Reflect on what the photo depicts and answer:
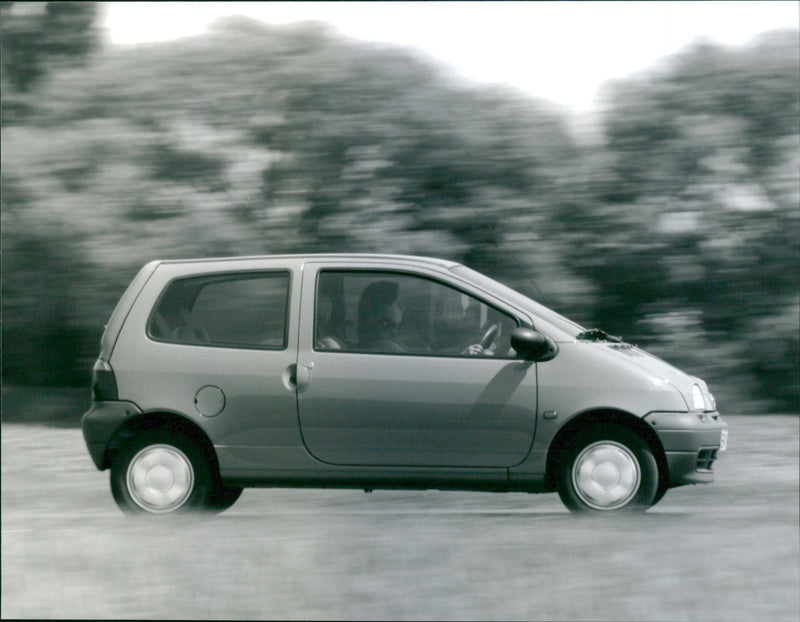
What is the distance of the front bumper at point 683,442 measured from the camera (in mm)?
7133

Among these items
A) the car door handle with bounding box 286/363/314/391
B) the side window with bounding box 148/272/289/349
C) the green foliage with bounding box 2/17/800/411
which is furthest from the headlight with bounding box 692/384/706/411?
the green foliage with bounding box 2/17/800/411

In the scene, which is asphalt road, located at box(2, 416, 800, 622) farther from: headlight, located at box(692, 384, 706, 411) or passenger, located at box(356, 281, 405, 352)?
passenger, located at box(356, 281, 405, 352)

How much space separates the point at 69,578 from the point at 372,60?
27.3 feet

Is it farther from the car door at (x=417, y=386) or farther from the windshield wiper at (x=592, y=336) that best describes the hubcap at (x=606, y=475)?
the windshield wiper at (x=592, y=336)

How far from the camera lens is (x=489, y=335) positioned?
24.0 feet

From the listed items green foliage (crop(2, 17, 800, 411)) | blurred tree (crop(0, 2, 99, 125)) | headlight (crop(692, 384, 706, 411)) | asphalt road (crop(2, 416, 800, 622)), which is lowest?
asphalt road (crop(2, 416, 800, 622))

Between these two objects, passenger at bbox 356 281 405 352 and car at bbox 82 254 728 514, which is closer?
car at bbox 82 254 728 514

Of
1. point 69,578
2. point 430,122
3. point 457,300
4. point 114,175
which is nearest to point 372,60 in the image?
point 430,122

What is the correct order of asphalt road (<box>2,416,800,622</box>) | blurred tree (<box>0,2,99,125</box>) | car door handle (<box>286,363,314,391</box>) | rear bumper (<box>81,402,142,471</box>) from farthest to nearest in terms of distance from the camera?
1. blurred tree (<box>0,2,99,125</box>)
2. rear bumper (<box>81,402,142,471</box>)
3. car door handle (<box>286,363,314,391</box>)
4. asphalt road (<box>2,416,800,622</box>)

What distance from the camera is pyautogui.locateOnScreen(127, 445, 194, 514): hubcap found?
7.30 meters

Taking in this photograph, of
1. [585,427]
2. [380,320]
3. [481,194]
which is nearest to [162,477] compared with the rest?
[380,320]

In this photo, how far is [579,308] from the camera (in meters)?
12.6

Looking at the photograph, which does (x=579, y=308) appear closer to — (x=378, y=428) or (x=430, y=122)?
(x=430, y=122)

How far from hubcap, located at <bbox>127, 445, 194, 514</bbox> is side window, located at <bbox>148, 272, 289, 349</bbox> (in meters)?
0.67
